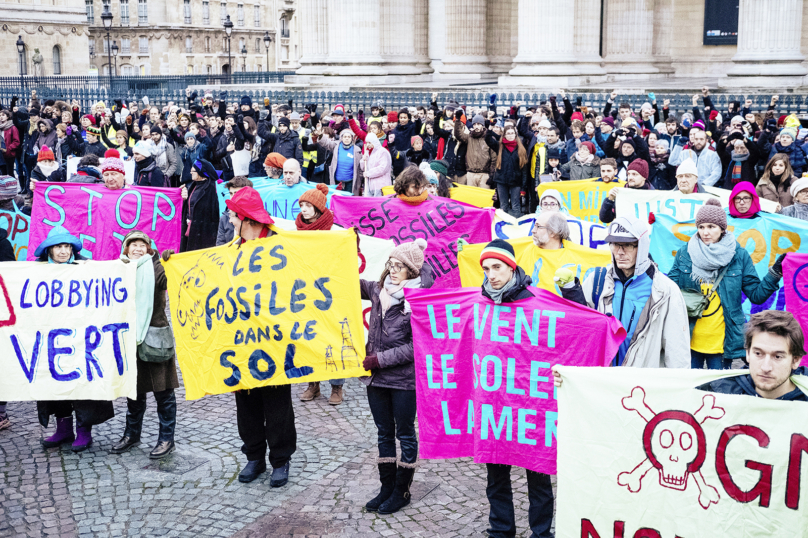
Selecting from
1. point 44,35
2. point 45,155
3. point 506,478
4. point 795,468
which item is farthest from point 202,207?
point 44,35

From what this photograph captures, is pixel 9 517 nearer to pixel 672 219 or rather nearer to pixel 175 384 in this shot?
pixel 175 384

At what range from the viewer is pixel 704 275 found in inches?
284

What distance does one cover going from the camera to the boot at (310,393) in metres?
8.89

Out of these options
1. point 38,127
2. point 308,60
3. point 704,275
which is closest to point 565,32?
point 308,60

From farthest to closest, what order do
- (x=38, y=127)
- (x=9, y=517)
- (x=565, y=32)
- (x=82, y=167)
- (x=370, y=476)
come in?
(x=565, y=32)
(x=38, y=127)
(x=82, y=167)
(x=370, y=476)
(x=9, y=517)

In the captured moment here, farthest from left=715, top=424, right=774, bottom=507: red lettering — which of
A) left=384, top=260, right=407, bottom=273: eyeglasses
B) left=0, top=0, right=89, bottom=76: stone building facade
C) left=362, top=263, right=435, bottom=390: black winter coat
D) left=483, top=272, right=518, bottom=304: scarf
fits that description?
left=0, top=0, right=89, bottom=76: stone building facade

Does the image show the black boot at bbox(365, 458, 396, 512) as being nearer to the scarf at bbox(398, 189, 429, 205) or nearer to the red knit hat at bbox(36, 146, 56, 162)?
the scarf at bbox(398, 189, 429, 205)

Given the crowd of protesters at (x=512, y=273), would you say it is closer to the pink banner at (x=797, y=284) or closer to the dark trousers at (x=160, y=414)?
the dark trousers at (x=160, y=414)

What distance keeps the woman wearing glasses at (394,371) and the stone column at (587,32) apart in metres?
22.7

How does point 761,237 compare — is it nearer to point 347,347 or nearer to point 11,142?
point 347,347

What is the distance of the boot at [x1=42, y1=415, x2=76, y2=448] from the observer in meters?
7.70

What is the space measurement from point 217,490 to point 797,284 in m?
4.57

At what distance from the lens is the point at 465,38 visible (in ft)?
117

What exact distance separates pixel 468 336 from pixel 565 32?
22329 mm
